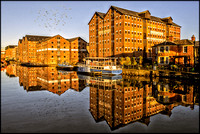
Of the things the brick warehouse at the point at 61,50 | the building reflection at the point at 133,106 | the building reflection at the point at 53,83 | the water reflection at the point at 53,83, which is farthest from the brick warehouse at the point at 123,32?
the building reflection at the point at 133,106

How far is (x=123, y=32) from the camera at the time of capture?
222 feet

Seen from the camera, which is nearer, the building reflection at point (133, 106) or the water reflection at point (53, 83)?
the building reflection at point (133, 106)

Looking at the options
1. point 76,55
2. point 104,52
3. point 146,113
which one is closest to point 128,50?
point 104,52

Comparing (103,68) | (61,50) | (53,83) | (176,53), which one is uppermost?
A: (61,50)

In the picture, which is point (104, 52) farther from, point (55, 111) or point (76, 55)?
point (55, 111)

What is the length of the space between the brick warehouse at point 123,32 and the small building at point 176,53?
18072 mm

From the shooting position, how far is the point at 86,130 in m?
13.1

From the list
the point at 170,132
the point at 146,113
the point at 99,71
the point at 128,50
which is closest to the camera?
the point at 170,132

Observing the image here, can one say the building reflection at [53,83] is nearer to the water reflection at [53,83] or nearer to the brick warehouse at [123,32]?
the water reflection at [53,83]

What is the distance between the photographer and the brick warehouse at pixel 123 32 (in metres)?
68.8

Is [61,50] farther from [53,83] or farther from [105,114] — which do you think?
[105,114]

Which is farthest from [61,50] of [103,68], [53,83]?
[53,83]

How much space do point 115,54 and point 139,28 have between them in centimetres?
1504

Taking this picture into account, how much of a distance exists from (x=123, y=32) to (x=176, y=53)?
25.2m
